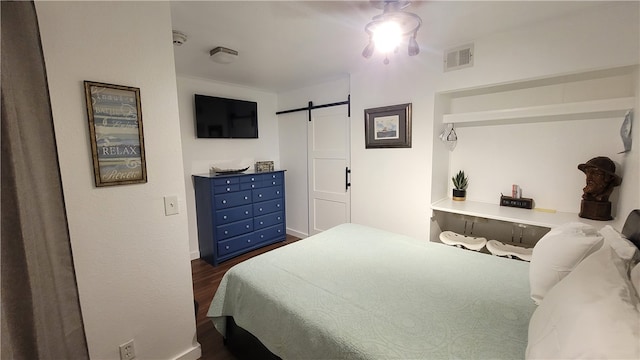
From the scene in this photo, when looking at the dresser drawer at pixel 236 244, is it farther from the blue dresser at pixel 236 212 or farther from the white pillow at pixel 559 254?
the white pillow at pixel 559 254

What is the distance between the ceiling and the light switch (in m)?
1.18

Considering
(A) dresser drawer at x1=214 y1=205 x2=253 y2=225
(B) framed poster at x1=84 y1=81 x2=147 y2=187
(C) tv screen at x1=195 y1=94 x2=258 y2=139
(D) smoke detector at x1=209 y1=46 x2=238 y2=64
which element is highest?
(D) smoke detector at x1=209 y1=46 x2=238 y2=64

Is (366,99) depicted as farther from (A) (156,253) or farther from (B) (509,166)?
(A) (156,253)

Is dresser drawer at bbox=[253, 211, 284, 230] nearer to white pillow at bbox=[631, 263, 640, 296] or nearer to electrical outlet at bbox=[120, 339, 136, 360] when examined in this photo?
electrical outlet at bbox=[120, 339, 136, 360]

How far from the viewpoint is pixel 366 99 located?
297 centimetres

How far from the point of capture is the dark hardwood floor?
1868 mm

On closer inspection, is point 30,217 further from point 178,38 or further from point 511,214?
point 511,214

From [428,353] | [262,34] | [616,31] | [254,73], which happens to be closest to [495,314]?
[428,353]

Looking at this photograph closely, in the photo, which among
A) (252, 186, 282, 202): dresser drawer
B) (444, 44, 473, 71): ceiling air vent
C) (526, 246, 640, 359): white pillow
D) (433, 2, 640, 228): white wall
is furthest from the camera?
(252, 186, 282, 202): dresser drawer

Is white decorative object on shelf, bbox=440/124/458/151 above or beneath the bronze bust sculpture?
above

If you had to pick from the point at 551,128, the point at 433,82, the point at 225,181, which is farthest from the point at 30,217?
the point at 551,128

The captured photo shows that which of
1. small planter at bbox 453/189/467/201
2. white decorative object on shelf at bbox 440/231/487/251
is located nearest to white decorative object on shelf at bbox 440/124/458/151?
small planter at bbox 453/189/467/201

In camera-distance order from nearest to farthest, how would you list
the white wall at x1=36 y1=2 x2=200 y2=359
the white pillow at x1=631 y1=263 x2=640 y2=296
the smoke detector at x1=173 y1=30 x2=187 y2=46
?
the white pillow at x1=631 y1=263 x2=640 y2=296, the white wall at x1=36 y1=2 x2=200 y2=359, the smoke detector at x1=173 y1=30 x2=187 y2=46

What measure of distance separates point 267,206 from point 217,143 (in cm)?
110
